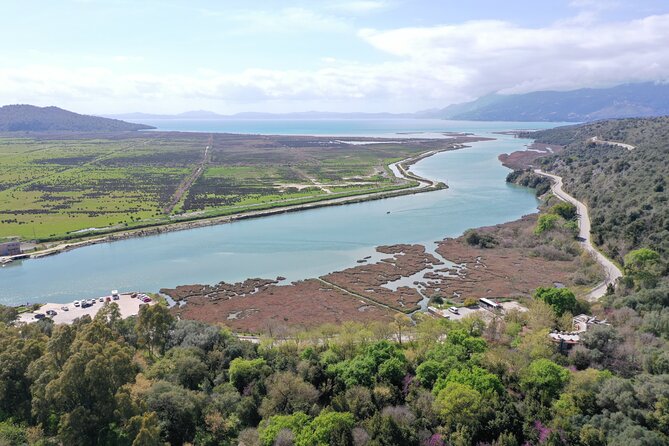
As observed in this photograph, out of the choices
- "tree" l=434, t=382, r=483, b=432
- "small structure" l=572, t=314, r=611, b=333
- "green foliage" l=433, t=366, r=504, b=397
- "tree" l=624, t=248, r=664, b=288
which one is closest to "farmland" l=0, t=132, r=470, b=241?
"tree" l=624, t=248, r=664, b=288

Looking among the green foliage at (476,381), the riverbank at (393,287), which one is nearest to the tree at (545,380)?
the green foliage at (476,381)

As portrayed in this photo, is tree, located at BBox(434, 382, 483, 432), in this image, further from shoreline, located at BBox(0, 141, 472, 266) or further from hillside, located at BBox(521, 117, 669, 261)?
shoreline, located at BBox(0, 141, 472, 266)

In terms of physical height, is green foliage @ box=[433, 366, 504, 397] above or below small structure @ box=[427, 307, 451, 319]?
above

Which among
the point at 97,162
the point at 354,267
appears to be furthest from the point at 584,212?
the point at 97,162

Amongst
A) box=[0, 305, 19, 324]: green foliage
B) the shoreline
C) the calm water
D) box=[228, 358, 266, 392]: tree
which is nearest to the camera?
box=[228, 358, 266, 392]: tree

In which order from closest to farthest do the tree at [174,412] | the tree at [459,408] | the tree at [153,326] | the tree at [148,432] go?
the tree at [148,432], the tree at [459,408], the tree at [174,412], the tree at [153,326]

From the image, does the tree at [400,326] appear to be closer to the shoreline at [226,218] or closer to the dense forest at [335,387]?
the dense forest at [335,387]

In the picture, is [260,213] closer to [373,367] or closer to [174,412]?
[373,367]
